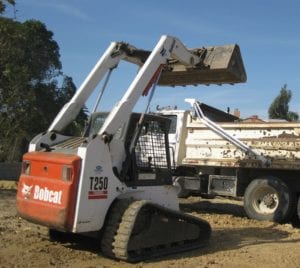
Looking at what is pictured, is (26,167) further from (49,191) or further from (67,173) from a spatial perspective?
(67,173)

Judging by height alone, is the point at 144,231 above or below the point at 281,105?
below

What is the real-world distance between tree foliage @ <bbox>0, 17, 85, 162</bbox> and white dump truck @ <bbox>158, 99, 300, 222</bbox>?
776 cm

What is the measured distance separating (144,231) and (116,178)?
87 cm

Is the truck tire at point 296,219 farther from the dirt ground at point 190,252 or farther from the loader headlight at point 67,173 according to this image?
the loader headlight at point 67,173

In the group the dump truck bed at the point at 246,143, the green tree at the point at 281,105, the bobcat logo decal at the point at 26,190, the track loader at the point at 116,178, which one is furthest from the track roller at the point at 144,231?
the green tree at the point at 281,105

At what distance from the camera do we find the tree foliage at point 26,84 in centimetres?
2058

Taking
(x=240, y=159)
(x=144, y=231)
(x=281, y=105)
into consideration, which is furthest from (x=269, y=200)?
(x=281, y=105)

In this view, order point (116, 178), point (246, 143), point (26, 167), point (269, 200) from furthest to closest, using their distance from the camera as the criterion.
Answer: point (246, 143) < point (269, 200) < point (26, 167) < point (116, 178)

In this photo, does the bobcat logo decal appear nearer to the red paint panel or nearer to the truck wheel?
the red paint panel

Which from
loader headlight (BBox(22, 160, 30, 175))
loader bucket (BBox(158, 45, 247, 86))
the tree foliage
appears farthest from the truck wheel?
the tree foliage

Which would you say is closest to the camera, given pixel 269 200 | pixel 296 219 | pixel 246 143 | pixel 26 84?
pixel 269 200

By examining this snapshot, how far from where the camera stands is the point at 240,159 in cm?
1352

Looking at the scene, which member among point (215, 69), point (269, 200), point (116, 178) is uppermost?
point (215, 69)

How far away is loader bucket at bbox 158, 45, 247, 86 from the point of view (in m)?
10.8
